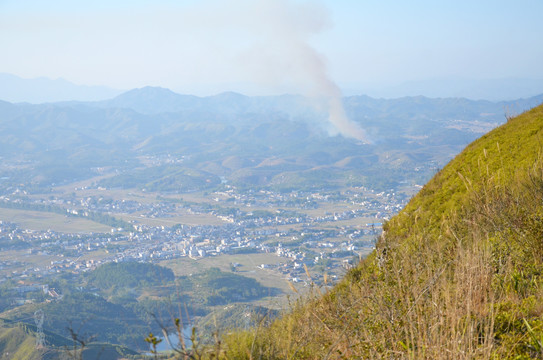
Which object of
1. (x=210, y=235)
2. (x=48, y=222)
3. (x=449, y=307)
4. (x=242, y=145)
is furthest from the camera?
(x=242, y=145)

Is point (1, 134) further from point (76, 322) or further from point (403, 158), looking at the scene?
point (76, 322)

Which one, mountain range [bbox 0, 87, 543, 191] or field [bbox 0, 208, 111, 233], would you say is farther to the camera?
mountain range [bbox 0, 87, 543, 191]

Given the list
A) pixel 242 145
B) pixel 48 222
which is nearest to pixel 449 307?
pixel 48 222

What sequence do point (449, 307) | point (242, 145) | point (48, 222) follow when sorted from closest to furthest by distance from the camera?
1. point (449, 307)
2. point (48, 222)
3. point (242, 145)

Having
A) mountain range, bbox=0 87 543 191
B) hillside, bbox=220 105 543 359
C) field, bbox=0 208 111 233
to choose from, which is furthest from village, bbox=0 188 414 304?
hillside, bbox=220 105 543 359

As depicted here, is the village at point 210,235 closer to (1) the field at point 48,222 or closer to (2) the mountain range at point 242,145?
(1) the field at point 48,222

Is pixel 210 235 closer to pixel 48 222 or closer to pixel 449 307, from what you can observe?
pixel 48 222

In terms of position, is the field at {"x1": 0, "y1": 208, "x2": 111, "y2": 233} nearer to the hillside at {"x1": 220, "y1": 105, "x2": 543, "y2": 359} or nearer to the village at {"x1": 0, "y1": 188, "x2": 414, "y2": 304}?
the village at {"x1": 0, "y1": 188, "x2": 414, "y2": 304}

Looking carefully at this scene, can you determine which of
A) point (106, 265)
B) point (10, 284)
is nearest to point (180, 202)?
point (106, 265)

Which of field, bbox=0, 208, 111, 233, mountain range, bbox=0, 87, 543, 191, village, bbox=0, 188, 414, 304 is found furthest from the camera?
mountain range, bbox=0, 87, 543, 191

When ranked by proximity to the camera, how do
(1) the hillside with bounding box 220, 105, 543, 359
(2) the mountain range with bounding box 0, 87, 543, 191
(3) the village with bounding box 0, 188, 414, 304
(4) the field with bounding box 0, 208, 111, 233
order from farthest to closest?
(2) the mountain range with bounding box 0, 87, 543, 191, (4) the field with bounding box 0, 208, 111, 233, (3) the village with bounding box 0, 188, 414, 304, (1) the hillside with bounding box 220, 105, 543, 359

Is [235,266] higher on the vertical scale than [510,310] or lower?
lower
